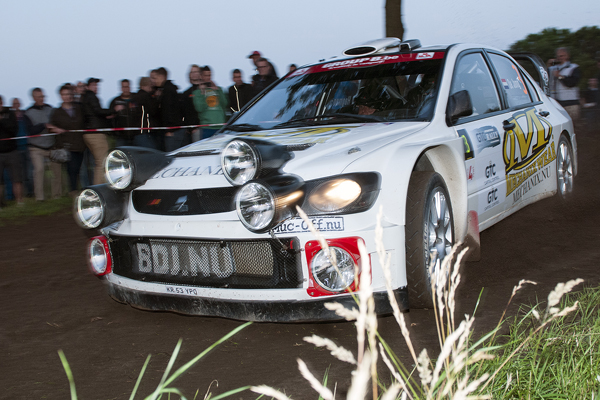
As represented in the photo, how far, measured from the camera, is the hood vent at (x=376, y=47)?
15.2 ft

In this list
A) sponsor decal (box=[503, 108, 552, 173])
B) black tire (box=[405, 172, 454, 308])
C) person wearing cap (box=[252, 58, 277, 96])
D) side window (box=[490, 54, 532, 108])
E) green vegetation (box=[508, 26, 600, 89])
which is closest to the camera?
black tire (box=[405, 172, 454, 308])

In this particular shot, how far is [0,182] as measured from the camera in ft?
28.9

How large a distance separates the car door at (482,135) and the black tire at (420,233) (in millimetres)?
592

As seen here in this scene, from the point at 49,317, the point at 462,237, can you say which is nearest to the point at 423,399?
the point at 462,237

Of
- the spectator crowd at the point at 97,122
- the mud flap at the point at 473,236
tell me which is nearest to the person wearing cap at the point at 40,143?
the spectator crowd at the point at 97,122

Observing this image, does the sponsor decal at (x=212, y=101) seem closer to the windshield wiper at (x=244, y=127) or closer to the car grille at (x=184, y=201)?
the windshield wiper at (x=244, y=127)

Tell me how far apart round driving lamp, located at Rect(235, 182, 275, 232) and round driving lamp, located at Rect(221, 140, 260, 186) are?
0.17 meters

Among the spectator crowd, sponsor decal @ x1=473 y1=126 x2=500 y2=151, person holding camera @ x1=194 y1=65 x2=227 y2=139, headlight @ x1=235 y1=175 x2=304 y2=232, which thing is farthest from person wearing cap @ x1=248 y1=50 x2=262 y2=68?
headlight @ x1=235 y1=175 x2=304 y2=232

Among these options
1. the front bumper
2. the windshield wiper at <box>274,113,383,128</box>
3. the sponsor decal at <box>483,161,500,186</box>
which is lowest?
the front bumper

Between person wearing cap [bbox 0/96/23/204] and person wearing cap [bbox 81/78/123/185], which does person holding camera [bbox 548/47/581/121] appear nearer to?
person wearing cap [bbox 81/78/123/185]

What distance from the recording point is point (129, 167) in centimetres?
335

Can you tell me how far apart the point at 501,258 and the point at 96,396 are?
3.03 meters

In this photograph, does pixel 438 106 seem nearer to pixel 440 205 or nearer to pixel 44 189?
pixel 440 205

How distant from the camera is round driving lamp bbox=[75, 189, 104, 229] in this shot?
336 centimetres
